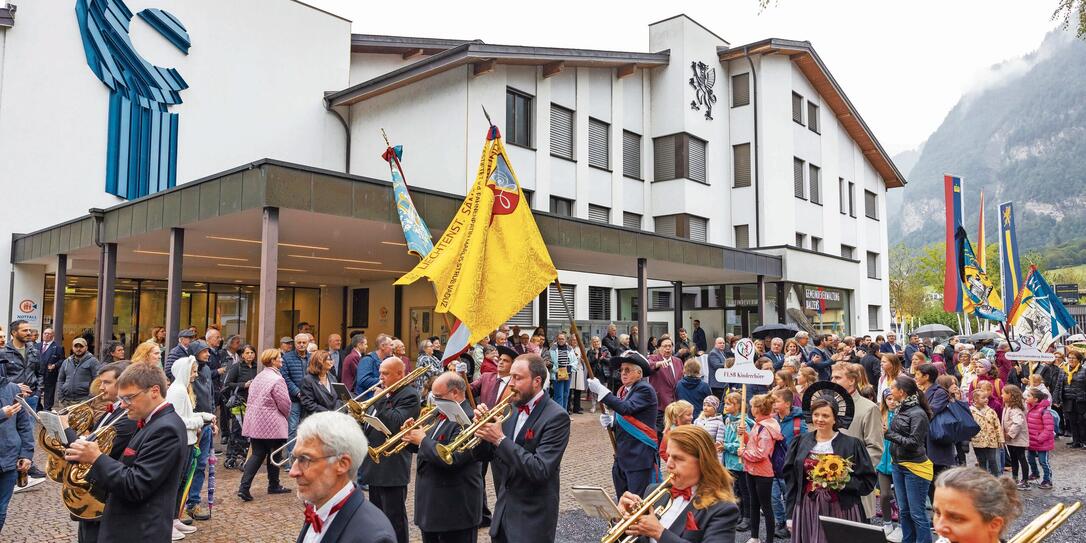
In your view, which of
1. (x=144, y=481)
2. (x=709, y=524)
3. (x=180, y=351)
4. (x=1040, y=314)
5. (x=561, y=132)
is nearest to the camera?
(x=709, y=524)

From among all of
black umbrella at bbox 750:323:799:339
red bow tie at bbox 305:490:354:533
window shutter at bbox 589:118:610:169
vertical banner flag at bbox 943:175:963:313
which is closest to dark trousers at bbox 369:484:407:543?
red bow tie at bbox 305:490:354:533

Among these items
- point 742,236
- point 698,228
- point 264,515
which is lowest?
point 264,515

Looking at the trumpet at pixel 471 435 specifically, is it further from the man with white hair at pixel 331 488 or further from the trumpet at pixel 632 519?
the man with white hair at pixel 331 488

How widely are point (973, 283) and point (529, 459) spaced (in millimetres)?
16041

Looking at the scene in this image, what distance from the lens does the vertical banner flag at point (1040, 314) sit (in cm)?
1741

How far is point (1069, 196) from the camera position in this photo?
15925 cm

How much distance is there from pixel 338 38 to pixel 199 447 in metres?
22.5

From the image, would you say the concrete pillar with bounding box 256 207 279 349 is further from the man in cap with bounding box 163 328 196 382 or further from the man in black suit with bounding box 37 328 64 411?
the man in black suit with bounding box 37 328 64 411

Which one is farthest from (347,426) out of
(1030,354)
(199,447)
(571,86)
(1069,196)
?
(1069,196)

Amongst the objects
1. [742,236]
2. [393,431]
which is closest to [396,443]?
[393,431]

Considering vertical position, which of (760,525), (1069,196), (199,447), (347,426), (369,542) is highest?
(1069,196)

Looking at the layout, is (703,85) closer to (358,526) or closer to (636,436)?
(636,436)

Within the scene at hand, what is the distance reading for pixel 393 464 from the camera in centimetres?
632

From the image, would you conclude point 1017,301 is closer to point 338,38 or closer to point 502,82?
point 502,82
